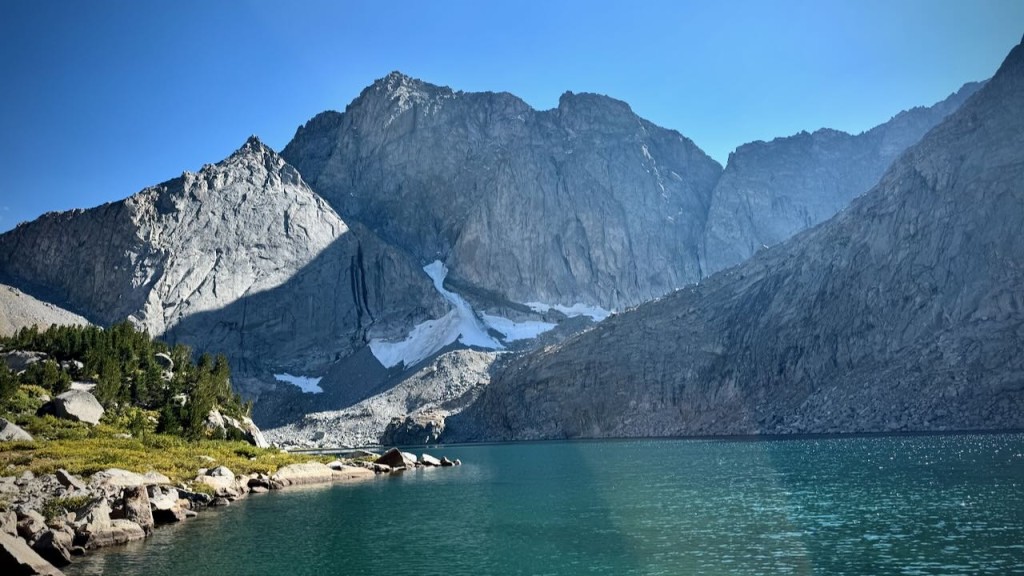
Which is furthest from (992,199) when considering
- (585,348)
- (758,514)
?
(758,514)

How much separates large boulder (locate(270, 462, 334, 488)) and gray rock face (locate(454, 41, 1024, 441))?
7014 centimetres

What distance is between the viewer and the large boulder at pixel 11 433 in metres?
50.2

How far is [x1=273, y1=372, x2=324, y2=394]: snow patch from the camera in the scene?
190 meters

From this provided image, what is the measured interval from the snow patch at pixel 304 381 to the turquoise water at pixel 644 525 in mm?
134779

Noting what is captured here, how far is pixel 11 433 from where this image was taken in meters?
51.0

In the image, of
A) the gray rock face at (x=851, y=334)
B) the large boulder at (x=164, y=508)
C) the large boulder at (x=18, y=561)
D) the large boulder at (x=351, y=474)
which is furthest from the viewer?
the gray rock face at (x=851, y=334)

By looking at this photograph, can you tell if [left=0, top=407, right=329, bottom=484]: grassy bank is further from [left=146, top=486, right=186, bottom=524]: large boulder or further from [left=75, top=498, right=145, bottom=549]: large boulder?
[left=75, top=498, right=145, bottom=549]: large boulder

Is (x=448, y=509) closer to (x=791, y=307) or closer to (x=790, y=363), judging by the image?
(x=790, y=363)

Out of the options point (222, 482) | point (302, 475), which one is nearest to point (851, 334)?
point (302, 475)

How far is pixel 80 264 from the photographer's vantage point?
197750 millimetres

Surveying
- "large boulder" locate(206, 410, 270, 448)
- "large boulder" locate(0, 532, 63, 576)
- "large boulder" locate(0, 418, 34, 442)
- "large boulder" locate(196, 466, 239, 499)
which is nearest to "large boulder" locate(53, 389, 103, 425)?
"large boulder" locate(0, 418, 34, 442)

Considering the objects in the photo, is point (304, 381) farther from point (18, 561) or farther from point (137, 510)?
point (18, 561)

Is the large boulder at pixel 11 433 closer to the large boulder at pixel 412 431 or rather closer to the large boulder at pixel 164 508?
the large boulder at pixel 164 508

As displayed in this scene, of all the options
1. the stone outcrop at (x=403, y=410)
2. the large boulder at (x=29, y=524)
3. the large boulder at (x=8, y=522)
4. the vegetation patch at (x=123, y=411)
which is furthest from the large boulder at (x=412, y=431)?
the large boulder at (x=8, y=522)
